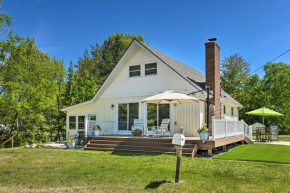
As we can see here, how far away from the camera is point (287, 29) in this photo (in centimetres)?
1750

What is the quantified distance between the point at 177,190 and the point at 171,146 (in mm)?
5532

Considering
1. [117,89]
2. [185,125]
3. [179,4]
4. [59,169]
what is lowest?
[59,169]

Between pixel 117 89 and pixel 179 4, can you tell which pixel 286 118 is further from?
pixel 117 89

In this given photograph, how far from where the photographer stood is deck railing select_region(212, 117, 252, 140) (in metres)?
10.6

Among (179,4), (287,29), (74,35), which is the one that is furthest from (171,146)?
A: (74,35)

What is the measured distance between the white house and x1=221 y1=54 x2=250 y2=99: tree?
20.8 m

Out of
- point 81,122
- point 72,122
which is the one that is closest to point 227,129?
point 81,122

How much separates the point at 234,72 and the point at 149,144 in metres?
29.1

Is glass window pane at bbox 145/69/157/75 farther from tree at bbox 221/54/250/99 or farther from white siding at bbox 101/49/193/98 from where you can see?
tree at bbox 221/54/250/99

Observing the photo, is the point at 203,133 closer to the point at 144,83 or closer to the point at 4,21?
the point at 144,83

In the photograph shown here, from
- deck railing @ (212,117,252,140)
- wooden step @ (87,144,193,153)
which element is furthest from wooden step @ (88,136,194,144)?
deck railing @ (212,117,252,140)

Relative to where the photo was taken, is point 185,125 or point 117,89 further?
point 117,89

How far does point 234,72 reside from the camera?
121 feet

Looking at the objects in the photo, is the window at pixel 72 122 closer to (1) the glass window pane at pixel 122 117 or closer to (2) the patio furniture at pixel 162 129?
(1) the glass window pane at pixel 122 117
